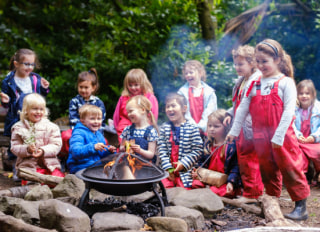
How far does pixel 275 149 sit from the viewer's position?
3803mm

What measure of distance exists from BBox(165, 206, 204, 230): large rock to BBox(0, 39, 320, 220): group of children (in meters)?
0.88

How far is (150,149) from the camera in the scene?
183 inches

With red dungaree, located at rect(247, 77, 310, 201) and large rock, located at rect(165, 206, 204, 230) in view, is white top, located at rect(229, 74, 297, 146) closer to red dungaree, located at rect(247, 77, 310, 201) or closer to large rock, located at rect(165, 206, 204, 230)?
red dungaree, located at rect(247, 77, 310, 201)

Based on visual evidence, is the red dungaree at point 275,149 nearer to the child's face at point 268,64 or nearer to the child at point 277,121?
the child at point 277,121

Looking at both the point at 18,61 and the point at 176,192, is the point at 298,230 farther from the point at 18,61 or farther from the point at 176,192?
the point at 18,61

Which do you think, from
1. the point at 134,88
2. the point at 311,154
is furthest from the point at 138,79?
the point at 311,154

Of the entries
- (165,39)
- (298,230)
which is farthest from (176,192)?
(165,39)

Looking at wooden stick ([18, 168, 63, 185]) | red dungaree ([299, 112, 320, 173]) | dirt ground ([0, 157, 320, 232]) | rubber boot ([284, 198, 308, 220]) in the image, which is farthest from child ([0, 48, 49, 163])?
red dungaree ([299, 112, 320, 173])

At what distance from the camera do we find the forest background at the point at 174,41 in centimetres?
693

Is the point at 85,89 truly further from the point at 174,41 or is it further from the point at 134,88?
the point at 174,41

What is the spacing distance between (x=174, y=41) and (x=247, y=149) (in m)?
3.25

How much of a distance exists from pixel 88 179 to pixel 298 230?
6.20 feet

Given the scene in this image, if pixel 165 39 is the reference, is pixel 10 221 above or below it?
below

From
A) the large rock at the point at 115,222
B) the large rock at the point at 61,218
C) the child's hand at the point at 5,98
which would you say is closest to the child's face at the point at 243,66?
the large rock at the point at 115,222
